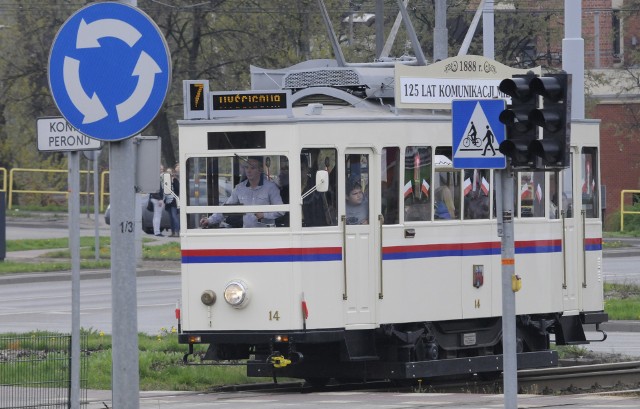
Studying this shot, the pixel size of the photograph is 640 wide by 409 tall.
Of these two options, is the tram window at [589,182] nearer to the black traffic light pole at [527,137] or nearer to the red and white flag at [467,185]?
the red and white flag at [467,185]

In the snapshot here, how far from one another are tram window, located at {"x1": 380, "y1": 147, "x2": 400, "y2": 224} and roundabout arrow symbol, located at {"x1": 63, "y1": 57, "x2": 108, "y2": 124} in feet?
26.4

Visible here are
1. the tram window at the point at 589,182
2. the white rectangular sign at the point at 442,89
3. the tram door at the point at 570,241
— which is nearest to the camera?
the white rectangular sign at the point at 442,89

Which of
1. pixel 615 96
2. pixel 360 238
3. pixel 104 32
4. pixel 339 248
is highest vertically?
pixel 615 96

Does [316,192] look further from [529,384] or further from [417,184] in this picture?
[529,384]

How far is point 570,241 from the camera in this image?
1756 centimetres

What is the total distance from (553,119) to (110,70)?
169 inches

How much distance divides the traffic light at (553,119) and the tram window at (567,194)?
655 centimetres

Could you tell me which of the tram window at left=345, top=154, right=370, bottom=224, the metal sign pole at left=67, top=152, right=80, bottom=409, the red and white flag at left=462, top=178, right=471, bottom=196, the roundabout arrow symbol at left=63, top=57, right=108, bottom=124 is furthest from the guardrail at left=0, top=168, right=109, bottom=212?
the roundabout arrow symbol at left=63, top=57, right=108, bottom=124

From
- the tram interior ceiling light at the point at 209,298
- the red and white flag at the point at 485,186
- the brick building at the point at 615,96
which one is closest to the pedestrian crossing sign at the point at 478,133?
the tram interior ceiling light at the point at 209,298

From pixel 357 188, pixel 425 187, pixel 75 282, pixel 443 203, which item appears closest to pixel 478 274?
pixel 443 203

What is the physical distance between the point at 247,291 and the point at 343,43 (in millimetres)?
32324

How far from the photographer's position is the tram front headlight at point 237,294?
48.7ft

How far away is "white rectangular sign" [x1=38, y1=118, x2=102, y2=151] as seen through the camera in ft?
37.8

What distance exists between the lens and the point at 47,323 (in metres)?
22.5
